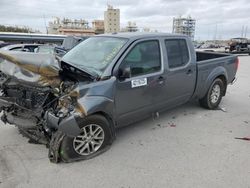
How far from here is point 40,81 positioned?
326cm

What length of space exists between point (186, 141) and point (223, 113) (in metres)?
1.96

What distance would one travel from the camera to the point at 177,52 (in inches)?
185

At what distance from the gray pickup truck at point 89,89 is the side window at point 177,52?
2 cm

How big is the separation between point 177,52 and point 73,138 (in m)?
2.60

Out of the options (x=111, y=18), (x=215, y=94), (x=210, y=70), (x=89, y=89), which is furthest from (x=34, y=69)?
(x=111, y=18)

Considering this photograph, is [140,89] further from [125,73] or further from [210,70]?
[210,70]

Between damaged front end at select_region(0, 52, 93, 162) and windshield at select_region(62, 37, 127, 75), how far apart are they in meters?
0.34

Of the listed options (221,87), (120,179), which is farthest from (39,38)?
(120,179)

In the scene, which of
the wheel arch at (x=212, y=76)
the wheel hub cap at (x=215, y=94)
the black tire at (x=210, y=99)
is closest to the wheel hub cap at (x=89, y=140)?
the wheel arch at (x=212, y=76)

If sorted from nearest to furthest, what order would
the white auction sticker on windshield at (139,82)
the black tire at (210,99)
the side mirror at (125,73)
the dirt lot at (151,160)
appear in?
the dirt lot at (151,160) < the side mirror at (125,73) < the white auction sticker on windshield at (139,82) < the black tire at (210,99)

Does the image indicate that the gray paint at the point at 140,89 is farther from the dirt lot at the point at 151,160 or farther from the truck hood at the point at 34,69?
the dirt lot at the point at 151,160

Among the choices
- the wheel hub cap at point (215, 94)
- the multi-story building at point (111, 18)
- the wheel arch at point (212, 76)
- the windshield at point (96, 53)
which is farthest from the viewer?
the multi-story building at point (111, 18)

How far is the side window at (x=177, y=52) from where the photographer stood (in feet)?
14.8

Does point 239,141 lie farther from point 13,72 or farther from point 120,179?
point 13,72
